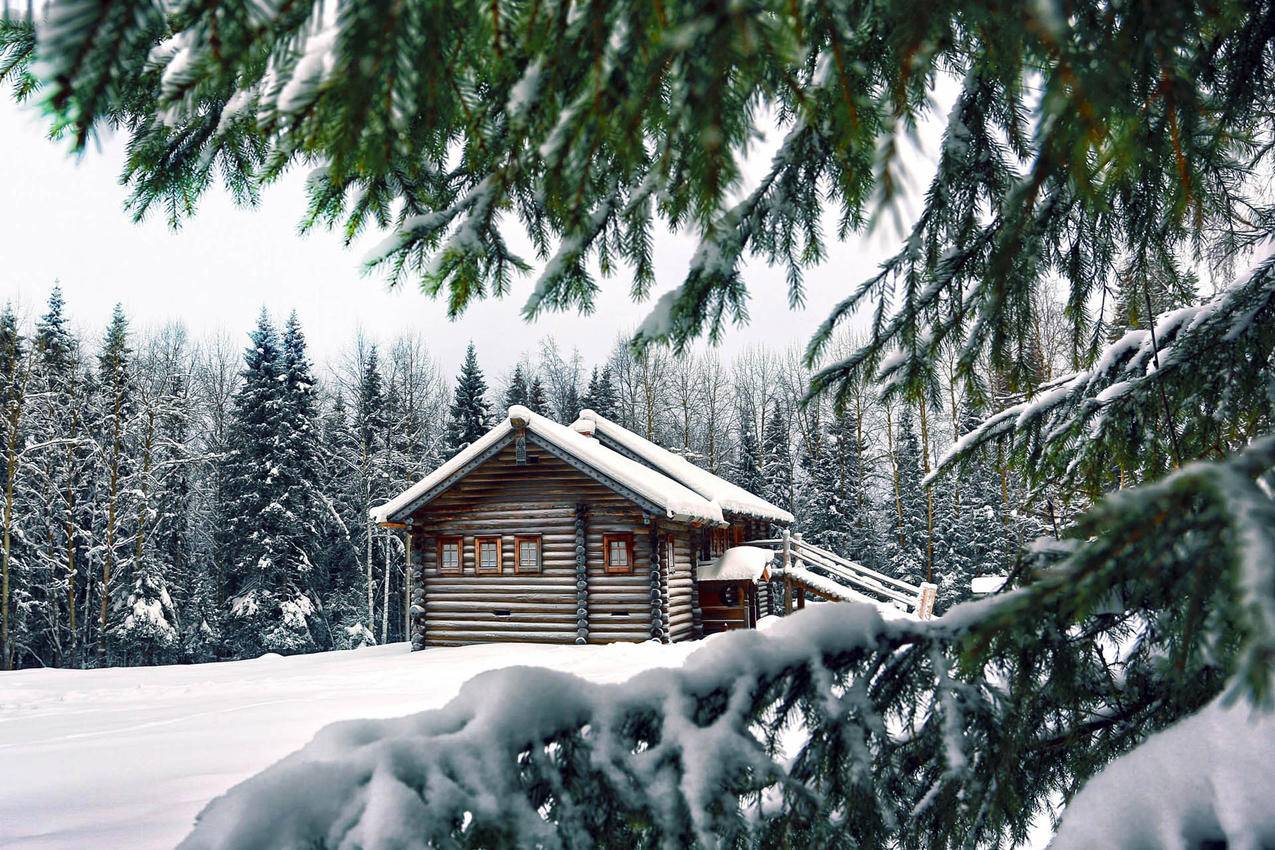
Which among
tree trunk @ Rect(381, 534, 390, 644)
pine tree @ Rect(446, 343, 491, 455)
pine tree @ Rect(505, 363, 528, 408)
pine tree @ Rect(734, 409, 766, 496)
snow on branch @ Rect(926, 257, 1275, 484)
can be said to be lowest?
tree trunk @ Rect(381, 534, 390, 644)

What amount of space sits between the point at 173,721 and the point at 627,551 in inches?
370

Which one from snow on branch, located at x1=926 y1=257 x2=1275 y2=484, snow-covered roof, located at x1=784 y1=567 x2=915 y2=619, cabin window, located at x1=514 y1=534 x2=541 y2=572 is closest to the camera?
snow on branch, located at x1=926 y1=257 x2=1275 y2=484

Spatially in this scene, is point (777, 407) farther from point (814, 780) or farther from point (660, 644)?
point (814, 780)

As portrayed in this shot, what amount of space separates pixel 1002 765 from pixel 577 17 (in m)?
1.65

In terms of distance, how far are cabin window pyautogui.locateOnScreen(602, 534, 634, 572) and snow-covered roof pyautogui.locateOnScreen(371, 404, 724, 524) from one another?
1484mm

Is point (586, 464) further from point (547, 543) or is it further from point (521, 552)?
point (521, 552)

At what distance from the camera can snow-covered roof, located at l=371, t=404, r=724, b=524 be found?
15.2 meters

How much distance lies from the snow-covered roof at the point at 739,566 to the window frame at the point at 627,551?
2.75 meters

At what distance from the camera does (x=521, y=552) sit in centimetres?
1691

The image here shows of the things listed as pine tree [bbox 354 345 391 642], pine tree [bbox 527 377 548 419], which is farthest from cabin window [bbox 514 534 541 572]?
pine tree [bbox 527 377 548 419]

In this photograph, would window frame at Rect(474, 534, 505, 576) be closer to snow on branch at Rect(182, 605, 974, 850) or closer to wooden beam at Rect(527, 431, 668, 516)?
wooden beam at Rect(527, 431, 668, 516)

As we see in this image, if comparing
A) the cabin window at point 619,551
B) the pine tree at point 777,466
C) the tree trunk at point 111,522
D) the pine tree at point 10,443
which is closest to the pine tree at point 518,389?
the pine tree at point 777,466

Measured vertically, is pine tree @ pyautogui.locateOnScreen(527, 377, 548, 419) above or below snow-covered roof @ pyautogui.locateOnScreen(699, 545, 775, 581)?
above

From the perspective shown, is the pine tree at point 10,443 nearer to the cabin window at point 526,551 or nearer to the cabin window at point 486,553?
the cabin window at point 486,553
